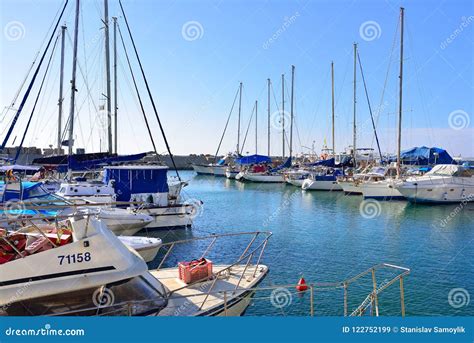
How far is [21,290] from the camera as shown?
24.2 feet

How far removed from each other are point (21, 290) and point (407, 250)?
1781cm

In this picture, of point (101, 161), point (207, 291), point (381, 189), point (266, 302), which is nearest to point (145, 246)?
point (266, 302)

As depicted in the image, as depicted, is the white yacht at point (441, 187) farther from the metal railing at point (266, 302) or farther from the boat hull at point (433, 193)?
the metal railing at point (266, 302)

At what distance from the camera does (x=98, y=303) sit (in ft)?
25.5

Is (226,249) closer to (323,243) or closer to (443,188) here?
(323,243)

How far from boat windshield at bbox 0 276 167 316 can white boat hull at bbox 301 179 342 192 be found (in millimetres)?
44713

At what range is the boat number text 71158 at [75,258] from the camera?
24.6ft

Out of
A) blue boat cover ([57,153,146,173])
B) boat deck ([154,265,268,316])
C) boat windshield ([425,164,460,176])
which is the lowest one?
boat deck ([154,265,268,316])

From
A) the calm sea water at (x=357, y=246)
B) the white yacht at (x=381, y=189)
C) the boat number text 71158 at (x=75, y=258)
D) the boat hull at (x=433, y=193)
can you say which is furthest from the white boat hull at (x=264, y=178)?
the boat number text 71158 at (x=75, y=258)

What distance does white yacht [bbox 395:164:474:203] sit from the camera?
37.6 metres

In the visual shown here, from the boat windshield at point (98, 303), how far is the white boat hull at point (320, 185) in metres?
44.7

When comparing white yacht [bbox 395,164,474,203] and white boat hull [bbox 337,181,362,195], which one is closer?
white yacht [bbox 395,164,474,203]

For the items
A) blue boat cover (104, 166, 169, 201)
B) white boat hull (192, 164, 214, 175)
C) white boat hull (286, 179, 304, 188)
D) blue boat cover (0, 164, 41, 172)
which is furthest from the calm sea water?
white boat hull (192, 164, 214, 175)

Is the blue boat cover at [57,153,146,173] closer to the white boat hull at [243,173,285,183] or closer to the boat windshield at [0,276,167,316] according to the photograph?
the boat windshield at [0,276,167,316]
